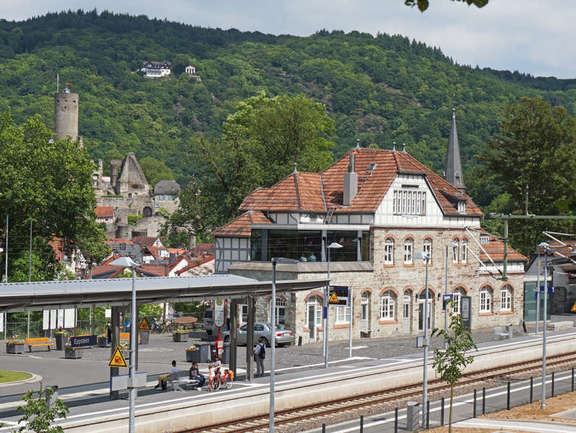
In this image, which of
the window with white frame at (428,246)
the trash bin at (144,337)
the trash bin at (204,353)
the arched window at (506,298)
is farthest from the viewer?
the arched window at (506,298)

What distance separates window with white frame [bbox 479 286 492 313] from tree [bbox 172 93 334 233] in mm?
20047

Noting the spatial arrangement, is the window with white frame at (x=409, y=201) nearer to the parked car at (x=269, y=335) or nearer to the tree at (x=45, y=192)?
the parked car at (x=269, y=335)

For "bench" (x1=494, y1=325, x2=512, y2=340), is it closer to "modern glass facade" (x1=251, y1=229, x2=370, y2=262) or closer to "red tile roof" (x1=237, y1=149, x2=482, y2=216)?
"modern glass facade" (x1=251, y1=229, x2=370, y2=262)

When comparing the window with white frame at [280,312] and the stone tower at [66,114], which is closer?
the window with white frame at [280,312]

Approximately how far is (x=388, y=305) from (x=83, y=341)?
58.4ft

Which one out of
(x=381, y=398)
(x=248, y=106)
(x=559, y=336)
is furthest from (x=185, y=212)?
(x=381, y=398)

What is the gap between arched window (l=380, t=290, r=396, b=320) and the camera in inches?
2233

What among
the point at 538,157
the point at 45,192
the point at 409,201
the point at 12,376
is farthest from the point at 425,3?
the point at 538,157

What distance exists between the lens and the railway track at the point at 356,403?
3120 cm

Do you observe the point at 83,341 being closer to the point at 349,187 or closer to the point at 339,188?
the point at 349,187

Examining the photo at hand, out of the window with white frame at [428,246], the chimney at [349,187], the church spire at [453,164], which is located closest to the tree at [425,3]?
the chimney at [349,187]

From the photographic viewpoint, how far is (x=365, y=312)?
55.8 m

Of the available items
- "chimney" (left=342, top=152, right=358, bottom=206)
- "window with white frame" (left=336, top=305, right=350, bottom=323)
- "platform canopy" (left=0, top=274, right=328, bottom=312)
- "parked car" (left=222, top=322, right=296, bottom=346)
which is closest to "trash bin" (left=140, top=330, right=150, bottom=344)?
"parked car" (left=222, top=322, right=296, bottom=346)

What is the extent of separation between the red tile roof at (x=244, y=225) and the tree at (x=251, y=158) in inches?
641
